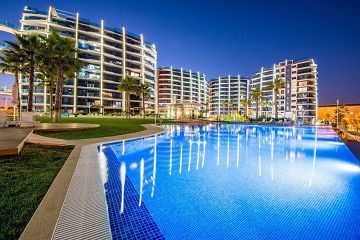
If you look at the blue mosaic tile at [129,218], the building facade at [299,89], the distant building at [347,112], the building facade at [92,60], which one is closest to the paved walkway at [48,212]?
the blue mosaic tile at [129,218]

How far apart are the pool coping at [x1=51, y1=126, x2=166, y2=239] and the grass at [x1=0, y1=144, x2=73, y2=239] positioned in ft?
1.73

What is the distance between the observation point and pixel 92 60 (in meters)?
63.7

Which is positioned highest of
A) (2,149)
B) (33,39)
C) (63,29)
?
(63,29)

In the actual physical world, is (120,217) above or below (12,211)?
below

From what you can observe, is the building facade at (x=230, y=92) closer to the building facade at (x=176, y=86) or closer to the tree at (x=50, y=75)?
the building facade at (x=176, y=86)

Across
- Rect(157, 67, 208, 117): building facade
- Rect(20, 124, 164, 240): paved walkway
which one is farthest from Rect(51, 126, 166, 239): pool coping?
Rect(157, 67, 208, 117): building facade

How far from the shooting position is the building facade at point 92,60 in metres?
59.3

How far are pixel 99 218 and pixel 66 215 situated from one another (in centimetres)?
53

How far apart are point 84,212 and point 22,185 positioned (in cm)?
A: 238

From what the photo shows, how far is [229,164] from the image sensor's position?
8.55 meters

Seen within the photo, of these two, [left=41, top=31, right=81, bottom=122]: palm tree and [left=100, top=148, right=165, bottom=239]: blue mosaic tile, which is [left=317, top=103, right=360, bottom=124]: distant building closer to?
[left=41, top=31, right=81, bottom=122]: palm tree

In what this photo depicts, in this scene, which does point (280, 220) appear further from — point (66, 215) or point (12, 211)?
point (12, 211)

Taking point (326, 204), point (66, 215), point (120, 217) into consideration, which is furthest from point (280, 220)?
point (66, 215)

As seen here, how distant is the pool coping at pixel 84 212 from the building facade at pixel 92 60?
52462mm
